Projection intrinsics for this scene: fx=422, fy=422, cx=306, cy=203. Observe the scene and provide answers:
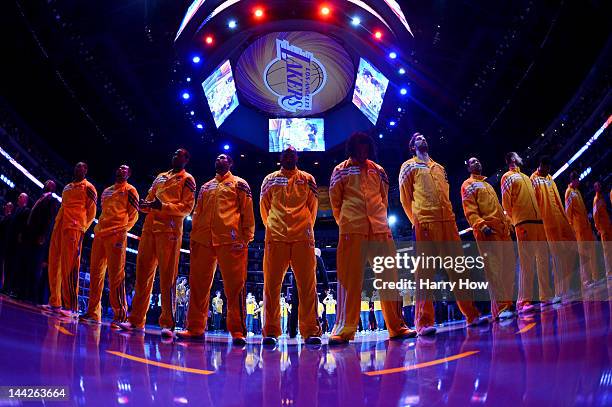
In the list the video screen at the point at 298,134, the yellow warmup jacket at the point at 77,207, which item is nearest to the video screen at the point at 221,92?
the video screen at the point at 298,134

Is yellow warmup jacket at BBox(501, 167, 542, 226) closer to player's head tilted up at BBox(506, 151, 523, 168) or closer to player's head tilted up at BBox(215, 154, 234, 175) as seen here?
player's head tilted up at BBox(506, 151, 523, 168)

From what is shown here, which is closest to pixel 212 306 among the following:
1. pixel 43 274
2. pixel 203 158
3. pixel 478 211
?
pixel 203 158

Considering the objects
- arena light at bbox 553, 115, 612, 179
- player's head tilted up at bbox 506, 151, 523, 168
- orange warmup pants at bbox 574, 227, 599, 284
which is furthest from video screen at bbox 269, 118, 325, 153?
player's head tilted up at bbox 506, 151, 523, 168

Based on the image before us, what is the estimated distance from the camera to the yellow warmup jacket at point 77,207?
6.11 meters

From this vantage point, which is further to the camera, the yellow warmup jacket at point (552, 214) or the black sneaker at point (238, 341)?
the yellow warmup jacket at point (552, 214)

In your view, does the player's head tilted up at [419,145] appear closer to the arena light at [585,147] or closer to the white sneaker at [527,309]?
the white sneaker at [527,309]

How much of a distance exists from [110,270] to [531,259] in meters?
5.24

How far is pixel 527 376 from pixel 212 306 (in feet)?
47.8

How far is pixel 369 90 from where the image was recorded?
15.0 metres

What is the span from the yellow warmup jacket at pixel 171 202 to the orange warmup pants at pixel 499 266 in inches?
132

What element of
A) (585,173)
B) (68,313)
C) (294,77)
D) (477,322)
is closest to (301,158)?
(294,77)

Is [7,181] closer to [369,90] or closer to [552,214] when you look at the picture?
[369,90]

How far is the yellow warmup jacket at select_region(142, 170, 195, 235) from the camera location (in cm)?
484

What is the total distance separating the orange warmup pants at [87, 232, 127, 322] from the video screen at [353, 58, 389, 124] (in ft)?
33.7
